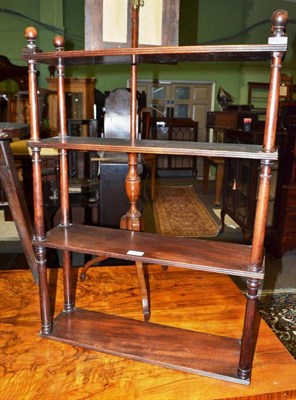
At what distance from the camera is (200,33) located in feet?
24.5

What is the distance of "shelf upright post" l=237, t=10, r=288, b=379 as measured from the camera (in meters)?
0.99

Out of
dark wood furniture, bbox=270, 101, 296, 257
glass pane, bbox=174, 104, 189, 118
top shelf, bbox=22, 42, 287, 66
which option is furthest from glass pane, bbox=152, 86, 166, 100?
top shelf, bbox=22, 42, 287, 66

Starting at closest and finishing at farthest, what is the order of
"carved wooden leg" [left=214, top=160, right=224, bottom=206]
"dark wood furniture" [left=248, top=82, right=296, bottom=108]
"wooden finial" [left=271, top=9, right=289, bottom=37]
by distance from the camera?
"wooden finial" [left=271, top=9, right=289, bottom=37] → "carved wooden leg" [left=214, top=160, right=224, bottom=206] → "dark wood furniture" [left=248, top=82, right=296, bottom=108]

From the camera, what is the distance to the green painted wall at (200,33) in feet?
23.2

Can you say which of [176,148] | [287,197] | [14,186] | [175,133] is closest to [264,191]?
[176,148]

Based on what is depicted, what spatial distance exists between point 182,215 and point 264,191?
3.73 metres

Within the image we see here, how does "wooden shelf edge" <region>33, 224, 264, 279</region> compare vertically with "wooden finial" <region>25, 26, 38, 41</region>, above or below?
below

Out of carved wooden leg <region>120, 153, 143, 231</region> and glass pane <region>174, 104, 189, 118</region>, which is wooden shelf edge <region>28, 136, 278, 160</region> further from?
glass pane <region>174, 104, 189, 118</region>

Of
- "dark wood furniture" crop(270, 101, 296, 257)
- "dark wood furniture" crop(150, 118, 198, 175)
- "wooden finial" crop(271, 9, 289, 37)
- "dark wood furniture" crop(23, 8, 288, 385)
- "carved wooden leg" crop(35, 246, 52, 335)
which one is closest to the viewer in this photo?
"wooden finial" crop(271, 9, 289, 37)

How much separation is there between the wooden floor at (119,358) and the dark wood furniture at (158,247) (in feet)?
0.16

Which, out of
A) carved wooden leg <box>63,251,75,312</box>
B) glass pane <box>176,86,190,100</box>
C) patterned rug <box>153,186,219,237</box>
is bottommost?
patterned rug <box>153,186,219,237</box>

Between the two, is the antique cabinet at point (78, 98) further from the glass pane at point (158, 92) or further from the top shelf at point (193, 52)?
the top shelf at point (193, 52)

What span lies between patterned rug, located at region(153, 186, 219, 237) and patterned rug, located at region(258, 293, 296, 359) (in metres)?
1.38

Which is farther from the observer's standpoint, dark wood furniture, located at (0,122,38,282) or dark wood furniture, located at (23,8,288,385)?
dark wood furniture, located at (0,122,38,282)
